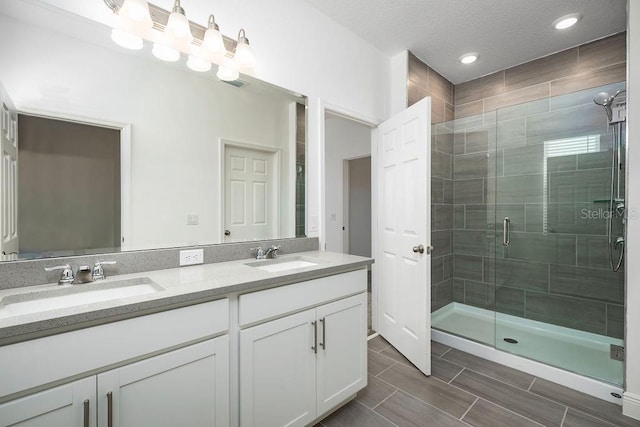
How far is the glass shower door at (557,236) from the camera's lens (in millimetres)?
2262

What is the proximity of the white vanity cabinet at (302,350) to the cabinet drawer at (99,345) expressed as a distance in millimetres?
190

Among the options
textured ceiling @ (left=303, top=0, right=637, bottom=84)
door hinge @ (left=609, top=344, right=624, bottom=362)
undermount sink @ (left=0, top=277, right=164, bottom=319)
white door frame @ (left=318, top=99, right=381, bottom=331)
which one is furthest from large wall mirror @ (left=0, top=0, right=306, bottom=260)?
door hinge @ (left=609, top=344, right=624, bottom=362)

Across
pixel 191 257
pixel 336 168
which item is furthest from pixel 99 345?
pixel 336 168

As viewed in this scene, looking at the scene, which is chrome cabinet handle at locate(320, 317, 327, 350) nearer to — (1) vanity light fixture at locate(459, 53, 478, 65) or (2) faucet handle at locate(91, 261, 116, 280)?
(2) faucet handle at locate(91, 261, 116, 280)

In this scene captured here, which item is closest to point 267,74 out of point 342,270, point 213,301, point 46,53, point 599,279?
point 46,53

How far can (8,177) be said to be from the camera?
1.16 metres

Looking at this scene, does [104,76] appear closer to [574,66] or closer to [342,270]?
[342,270]

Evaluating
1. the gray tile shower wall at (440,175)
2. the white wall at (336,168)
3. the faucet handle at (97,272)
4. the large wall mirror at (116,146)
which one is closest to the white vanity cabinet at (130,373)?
the faucet handle at (97,272)

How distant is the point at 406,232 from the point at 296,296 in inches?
49.1

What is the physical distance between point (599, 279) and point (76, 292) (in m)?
3.48

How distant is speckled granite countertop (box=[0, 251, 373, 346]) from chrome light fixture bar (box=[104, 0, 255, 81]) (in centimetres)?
112

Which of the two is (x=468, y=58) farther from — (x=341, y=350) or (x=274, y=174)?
(x=341, y=350)

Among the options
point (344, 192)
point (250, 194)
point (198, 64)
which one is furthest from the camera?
point (344, 192)

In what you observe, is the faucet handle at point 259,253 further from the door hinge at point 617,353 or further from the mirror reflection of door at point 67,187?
the door hinge at point 617,353
